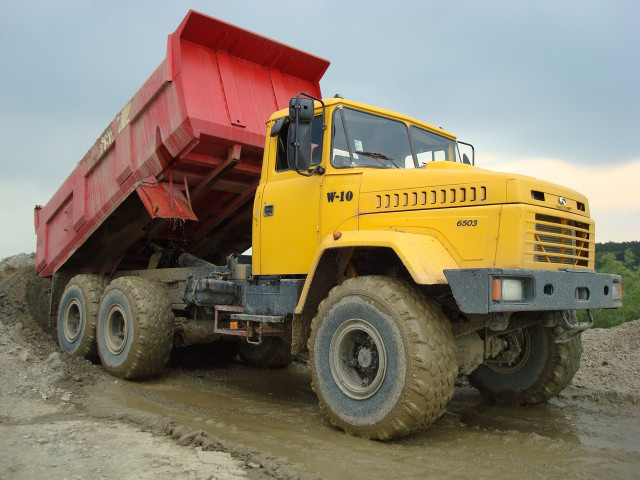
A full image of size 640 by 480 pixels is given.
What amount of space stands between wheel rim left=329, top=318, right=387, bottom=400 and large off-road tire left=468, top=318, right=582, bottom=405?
183 cm

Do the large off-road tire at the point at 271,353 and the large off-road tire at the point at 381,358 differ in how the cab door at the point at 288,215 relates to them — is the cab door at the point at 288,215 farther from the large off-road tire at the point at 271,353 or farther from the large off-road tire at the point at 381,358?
the large off-road tire at the point at 271,353

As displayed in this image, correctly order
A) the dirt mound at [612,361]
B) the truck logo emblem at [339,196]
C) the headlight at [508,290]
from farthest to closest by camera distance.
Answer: the dirt mound at [612,361]
the truck logo emblem at [339,196]
the headlight at [508,290]

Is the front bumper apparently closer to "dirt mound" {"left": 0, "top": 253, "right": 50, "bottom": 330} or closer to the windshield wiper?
the windshield wiper

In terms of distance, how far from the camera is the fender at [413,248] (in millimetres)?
4062

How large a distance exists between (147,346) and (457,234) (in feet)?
13.0

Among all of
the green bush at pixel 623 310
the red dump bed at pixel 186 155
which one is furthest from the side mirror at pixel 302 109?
the green bush at pixel 623 310

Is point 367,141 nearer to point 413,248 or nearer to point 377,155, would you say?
point 377,155

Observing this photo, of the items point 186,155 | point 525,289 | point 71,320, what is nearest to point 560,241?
point 525,289

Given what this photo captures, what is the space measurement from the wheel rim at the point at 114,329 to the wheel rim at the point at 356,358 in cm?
344

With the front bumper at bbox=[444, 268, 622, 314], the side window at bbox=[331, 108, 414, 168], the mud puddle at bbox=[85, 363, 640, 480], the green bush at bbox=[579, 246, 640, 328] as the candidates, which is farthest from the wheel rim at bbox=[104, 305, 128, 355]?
the green bush at bbox=[579, 246, 640, 328]

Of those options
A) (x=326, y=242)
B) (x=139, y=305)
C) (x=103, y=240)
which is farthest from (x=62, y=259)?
(x=326, y=242)

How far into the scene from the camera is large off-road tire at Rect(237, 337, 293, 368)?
7.92 metres

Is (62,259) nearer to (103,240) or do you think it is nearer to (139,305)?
(103,240)

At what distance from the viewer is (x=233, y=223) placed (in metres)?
7.79
